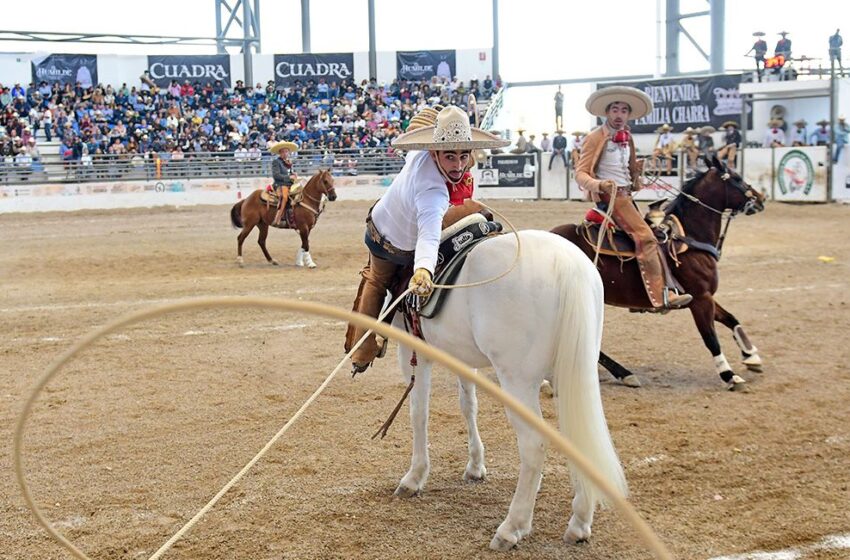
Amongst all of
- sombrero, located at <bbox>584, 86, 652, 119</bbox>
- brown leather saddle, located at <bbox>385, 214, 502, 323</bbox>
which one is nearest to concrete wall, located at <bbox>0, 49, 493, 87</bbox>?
sombrero, located at <bbox>584, 86, 652, 119</bbox>

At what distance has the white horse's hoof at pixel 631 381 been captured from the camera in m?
7.89

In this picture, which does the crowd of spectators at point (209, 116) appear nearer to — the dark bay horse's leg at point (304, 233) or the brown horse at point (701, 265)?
the dark bay horse's leg at point (304, 233)

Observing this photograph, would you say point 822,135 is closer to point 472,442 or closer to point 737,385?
point 737,385

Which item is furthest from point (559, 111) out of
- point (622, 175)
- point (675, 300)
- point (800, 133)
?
point (675, 300)

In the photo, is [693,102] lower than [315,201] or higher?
higher

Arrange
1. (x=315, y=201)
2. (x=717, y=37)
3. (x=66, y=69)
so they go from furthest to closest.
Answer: (x=66, y=69)
(x=717, y=37)
(x=315, y=201)

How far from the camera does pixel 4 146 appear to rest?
31531 millimetres

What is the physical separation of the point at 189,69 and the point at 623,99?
37916mm

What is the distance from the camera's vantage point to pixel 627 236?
797 centimetres

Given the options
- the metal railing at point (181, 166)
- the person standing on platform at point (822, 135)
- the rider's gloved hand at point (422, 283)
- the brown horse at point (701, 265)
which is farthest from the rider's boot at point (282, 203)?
the person standing on platform at point (822, 135)

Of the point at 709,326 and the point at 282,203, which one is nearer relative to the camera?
the point at 709,326

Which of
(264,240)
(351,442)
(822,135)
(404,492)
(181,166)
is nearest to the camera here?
(404,492)

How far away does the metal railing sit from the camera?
30031mm

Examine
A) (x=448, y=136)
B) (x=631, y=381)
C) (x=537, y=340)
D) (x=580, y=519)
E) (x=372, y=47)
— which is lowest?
(x=631, y=381)
